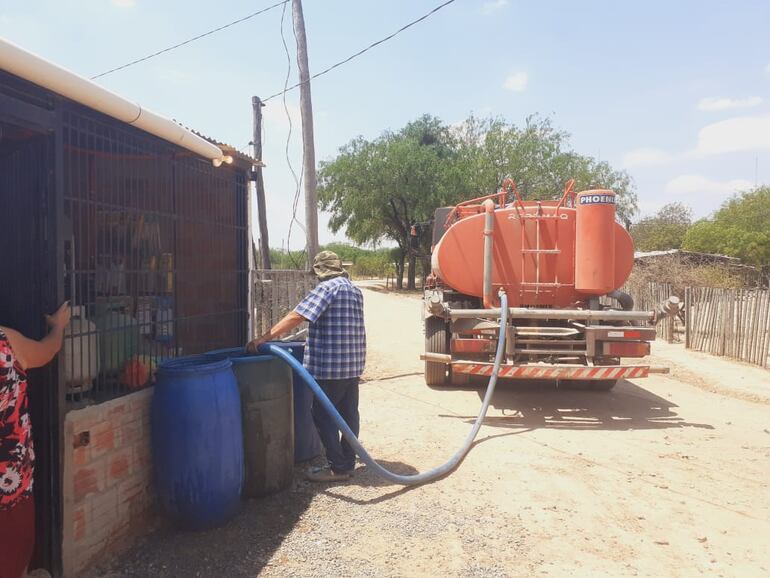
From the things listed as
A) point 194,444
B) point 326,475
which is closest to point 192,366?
point 194,444

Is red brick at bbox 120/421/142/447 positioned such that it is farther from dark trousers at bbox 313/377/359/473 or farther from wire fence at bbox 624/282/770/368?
wire fence at bbox 624/282/770/368

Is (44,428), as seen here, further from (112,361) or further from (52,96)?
(52,96)

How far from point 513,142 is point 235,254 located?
86.7 feet

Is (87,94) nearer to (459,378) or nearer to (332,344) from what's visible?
(332,344)

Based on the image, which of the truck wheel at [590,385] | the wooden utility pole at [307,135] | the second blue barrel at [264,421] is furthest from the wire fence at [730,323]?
the second blue barrel at [264,421]

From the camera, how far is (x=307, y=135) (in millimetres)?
8609

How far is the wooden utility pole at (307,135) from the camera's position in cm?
846

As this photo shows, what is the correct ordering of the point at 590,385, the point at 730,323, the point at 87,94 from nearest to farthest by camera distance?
the point at 87,94 < the point at 590,385 < the point at 730,323

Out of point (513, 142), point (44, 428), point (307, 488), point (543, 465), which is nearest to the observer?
point (44, 428)

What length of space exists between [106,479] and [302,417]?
5.28ft

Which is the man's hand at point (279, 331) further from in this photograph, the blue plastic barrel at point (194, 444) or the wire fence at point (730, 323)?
the wire fence at point (730, 323)

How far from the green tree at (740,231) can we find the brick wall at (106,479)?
3291cm

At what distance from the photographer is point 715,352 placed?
1030cm

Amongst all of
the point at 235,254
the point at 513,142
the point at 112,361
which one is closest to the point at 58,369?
the point at 112,361
